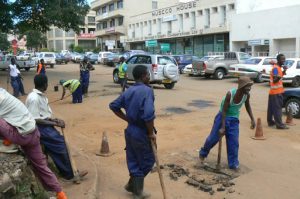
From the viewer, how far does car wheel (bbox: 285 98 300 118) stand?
11123 mm

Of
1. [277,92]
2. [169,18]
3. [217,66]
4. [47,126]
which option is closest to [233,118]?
[47,126]

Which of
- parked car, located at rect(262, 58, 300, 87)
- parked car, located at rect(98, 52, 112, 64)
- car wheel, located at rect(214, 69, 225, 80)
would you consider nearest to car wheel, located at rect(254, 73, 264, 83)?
parked car, located at rect(262, 58, 300, 87)

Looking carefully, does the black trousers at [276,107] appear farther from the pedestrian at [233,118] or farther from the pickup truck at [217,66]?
the pickup truck at [217,66]

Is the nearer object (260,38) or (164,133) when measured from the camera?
(164,133)

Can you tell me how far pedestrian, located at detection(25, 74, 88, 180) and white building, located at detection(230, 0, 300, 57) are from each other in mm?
29942

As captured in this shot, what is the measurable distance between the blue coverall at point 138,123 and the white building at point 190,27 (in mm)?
37152

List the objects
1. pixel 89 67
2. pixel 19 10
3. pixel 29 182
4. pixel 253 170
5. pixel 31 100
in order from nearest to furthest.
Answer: pixel 29 182
pixel 31 100
pixel 253 170
pixel 89 67
pixel 19 10

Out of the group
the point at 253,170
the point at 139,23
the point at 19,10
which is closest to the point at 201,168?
the point at 253,170

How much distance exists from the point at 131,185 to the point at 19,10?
1092 inches

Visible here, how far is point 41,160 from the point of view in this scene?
450 cm

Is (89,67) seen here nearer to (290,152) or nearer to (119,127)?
(119,127)

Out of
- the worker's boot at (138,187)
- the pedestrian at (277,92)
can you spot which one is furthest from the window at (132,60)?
the worker's boot at (138,187)

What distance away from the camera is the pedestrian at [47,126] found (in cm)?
512

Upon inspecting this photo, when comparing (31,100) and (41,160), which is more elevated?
(31,100)
